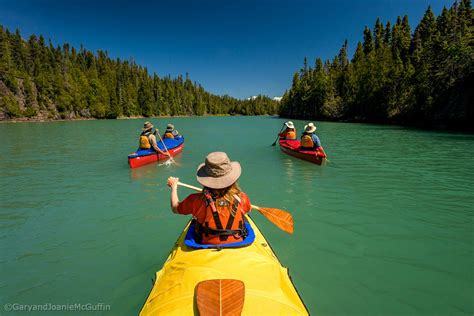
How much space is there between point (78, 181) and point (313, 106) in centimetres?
7259

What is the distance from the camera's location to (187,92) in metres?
141

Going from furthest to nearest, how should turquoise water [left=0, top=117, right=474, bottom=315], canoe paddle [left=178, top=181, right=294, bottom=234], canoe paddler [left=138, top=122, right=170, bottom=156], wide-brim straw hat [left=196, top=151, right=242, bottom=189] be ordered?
1. canoe paddler [left=138, top=122, right=170, bottom=156]
2. canoe paddle [left=178, top=181, right=294, bottom=234]
3. turquoise water [left=0, top=117, right=474, bottom=315]
4. wide-brim straw hat [left=196, top=151, right=242, bottom=189]

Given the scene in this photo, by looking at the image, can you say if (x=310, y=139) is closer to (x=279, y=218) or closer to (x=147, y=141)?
(x=147, y=141)

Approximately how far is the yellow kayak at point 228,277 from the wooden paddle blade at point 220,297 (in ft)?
0.27

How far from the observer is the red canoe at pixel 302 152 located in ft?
42.0

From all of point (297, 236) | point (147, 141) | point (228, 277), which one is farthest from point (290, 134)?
point (228, 277)

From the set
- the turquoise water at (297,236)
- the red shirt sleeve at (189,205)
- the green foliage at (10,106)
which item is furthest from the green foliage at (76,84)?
the red shirt sleeve at (189,205)

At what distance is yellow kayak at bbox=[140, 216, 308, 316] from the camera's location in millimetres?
2385

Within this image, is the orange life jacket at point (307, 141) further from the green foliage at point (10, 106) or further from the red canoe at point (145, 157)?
the green foliage at point (10, 106)

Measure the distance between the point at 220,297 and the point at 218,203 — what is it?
1.21m

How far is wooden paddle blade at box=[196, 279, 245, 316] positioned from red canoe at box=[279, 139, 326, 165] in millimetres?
11176

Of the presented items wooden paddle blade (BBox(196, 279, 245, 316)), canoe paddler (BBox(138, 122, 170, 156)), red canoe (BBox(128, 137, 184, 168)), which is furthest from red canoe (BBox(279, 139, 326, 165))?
wooden paddle blade (BBox(196, 279, 245, 316))

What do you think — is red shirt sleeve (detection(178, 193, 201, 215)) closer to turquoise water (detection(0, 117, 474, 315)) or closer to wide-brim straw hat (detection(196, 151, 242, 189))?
wide-brim straw hat (detection(196, 151, 242, 189))

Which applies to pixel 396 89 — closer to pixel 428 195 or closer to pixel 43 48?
pixel 428 195
